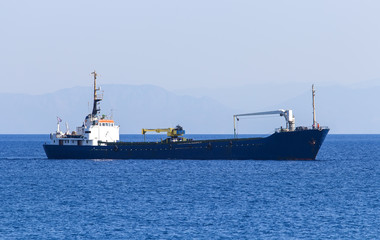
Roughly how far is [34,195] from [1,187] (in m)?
9.62

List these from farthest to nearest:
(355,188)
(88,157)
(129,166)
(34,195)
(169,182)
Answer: (88,157)
(129,166)
(169,182)
(355,188)
(34,195)

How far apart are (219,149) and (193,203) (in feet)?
145

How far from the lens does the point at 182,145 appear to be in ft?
327

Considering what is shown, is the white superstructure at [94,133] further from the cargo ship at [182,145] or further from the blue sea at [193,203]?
the blue sea at [193,203]

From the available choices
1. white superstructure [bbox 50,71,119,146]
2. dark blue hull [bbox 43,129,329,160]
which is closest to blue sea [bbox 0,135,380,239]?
dark blue hull [bbox 43,129,329,160]

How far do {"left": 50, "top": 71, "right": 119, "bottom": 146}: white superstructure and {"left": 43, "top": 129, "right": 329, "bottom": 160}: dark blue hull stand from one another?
1159mm

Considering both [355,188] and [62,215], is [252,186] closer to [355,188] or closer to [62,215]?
[355,188]

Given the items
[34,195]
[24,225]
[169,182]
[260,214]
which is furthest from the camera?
[169,182]

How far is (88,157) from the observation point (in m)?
104

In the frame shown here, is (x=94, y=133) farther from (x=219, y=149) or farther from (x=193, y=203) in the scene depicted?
(x=193, y=203)

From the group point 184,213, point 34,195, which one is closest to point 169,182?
point 34,195

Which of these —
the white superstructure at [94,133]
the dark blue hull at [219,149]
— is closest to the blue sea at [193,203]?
the dark blue hull at [219,149]

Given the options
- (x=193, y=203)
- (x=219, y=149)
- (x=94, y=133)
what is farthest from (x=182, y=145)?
(x=193, y=203)

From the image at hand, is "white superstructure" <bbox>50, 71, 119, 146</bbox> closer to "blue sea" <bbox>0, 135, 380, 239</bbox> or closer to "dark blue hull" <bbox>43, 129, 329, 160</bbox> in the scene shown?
"dark blue hull" <bbox>43, 129, 329, 160</bbox>
